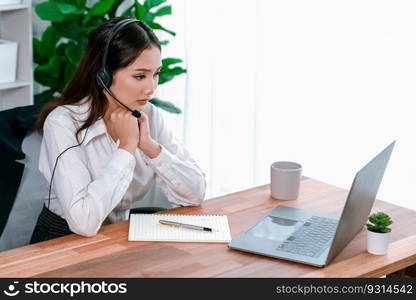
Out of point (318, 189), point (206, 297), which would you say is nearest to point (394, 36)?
point (318, 189)

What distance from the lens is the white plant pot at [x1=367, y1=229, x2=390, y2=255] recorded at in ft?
5.64

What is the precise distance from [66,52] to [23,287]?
6.36 feet

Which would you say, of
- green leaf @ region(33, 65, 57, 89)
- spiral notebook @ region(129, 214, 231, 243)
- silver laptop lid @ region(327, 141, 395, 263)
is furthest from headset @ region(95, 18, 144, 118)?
green leaf @ region(33, 65, 57, 89)

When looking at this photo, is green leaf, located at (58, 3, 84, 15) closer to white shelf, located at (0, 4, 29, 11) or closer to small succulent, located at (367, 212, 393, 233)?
white shelf, located at (0, 4, 29, 11)

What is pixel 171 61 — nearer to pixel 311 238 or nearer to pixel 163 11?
pixel 163 11

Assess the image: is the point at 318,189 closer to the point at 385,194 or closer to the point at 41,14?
the point at 385,194

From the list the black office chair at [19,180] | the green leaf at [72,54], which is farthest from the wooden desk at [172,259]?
the green leaf at [72,54]

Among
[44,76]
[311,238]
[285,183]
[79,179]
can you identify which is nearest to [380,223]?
[311,238]

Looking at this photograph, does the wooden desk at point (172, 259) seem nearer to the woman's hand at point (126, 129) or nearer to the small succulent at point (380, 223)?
the small succulent at point (380, 223)

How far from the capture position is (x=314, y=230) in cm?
185

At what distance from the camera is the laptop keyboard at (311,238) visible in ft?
5.65

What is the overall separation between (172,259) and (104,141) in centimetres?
53

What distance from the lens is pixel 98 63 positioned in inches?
79.6

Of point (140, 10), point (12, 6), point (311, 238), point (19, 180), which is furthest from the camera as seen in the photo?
point (140, 10)
